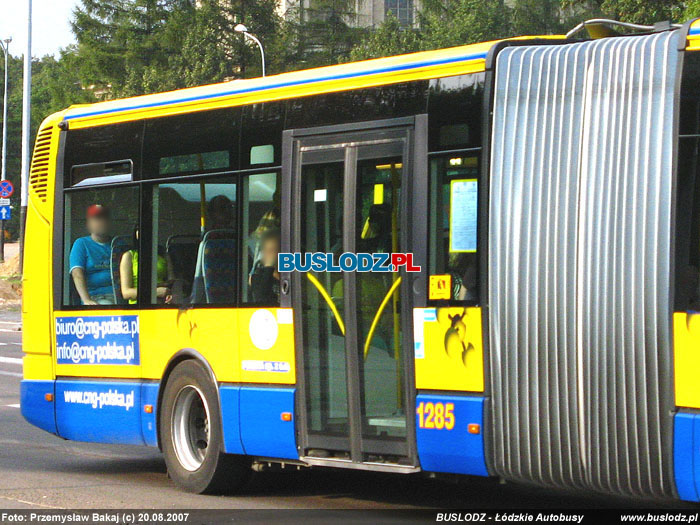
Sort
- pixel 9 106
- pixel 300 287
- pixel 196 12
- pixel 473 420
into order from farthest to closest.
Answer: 1. pixel 9 106
2. pixel 196 12
3. pixel 300 287
4. pixel 473 420

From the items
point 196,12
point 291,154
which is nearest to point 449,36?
point 196,12

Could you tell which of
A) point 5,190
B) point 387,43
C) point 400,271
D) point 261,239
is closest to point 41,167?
point 261,239

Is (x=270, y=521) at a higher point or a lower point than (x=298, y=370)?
lower

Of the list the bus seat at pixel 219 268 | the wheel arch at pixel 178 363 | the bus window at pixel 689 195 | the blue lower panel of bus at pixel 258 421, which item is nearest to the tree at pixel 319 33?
the wheel arch at pixel 178 363

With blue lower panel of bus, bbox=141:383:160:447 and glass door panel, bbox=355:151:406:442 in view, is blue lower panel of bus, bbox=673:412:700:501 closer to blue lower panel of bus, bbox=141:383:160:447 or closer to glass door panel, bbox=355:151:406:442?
glass door panel, bbox=355:151:406:442

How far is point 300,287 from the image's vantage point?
26.8ft

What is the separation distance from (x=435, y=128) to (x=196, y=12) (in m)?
46.6

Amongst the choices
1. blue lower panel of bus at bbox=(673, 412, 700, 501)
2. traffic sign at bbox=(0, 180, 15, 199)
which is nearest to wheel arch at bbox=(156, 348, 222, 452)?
blue lower panel of bus at bbox=(673, 412, 700, 501)

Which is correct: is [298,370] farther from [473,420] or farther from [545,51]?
[545,51]

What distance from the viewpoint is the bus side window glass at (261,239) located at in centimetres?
840

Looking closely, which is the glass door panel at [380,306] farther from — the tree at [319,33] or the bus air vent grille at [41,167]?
the tree at [319,33]

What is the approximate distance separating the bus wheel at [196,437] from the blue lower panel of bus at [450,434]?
6.61 feet

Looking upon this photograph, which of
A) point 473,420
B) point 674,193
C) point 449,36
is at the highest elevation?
point 449,36

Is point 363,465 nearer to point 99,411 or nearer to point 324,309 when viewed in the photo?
point 324,309
